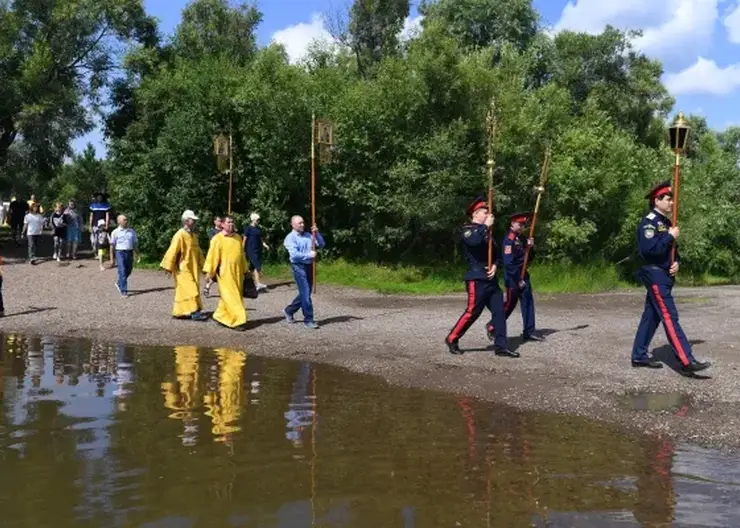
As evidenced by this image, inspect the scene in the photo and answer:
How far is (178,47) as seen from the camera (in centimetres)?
2773

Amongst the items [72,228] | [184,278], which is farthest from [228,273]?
[72,228]

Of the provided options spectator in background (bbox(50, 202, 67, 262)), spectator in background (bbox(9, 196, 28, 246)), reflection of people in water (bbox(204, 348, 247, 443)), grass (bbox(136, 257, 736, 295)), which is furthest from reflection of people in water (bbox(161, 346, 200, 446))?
spectator in background (bbox(9, 196, 28, 246))

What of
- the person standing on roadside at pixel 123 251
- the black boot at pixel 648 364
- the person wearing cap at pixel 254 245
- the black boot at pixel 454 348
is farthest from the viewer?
the person wearing cap at pixel 254 245

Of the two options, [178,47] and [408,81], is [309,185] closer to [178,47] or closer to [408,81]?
[408,81]

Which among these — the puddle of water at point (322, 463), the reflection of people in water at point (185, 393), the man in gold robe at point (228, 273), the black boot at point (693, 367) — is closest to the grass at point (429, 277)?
the man in gold robe at point (228, 273)

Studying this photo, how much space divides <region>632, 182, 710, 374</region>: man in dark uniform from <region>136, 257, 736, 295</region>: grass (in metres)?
10.7

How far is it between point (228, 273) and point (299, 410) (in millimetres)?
5547

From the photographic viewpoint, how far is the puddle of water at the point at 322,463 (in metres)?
4.75

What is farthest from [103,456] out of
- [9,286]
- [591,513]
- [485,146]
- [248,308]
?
[485,146]

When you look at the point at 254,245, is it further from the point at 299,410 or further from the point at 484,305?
the point at 299,410

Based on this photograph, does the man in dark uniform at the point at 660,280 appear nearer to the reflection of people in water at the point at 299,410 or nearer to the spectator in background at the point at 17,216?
the reflection of people in water at the point at 299,410

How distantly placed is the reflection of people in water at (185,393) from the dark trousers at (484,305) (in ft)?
10.5

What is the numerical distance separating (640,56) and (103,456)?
114 feet

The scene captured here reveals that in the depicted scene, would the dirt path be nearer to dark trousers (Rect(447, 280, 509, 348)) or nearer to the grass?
dark trousers (Rect(447, 280, 509, 348))
